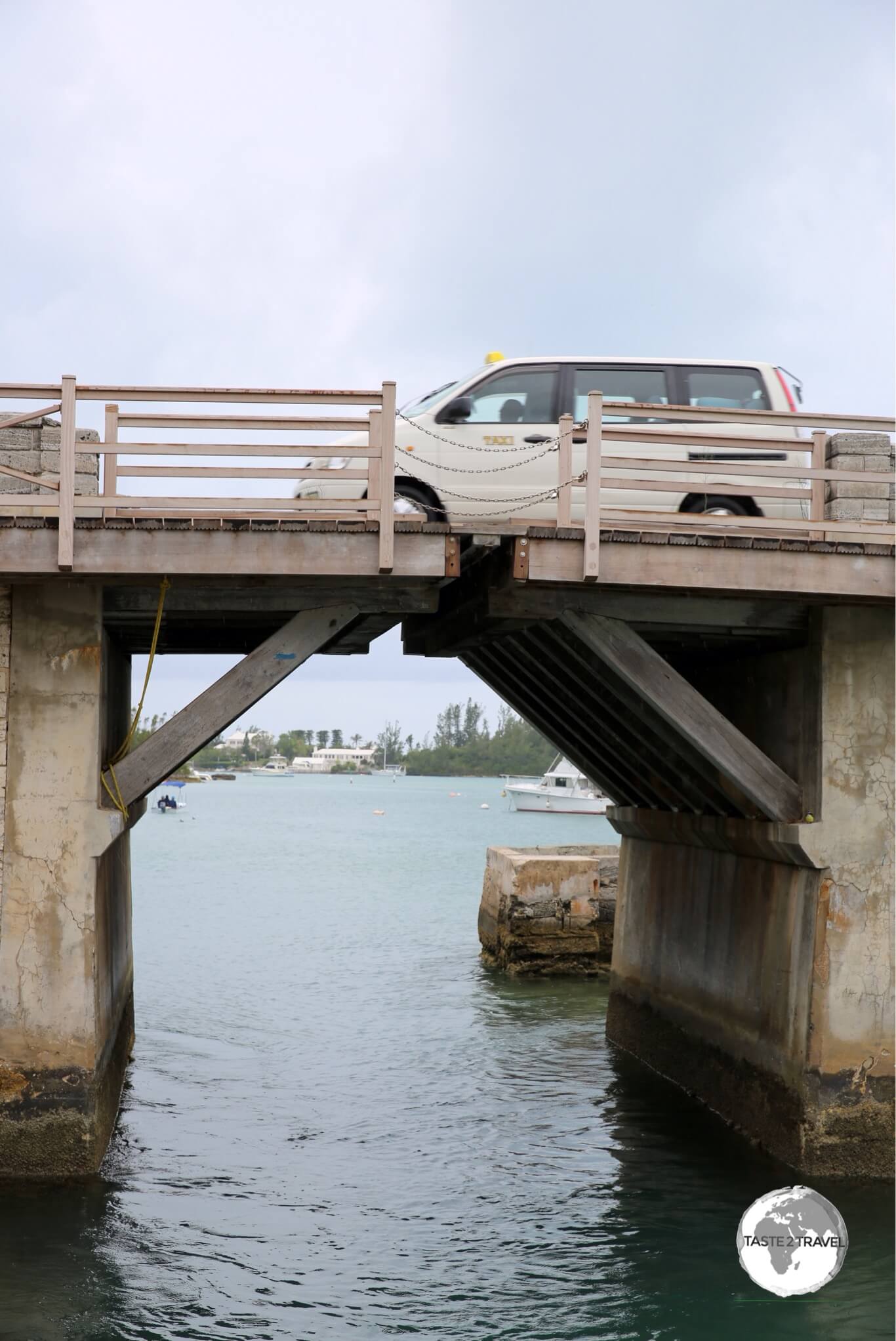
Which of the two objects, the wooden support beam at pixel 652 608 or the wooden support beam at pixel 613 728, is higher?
the wooden support beam at pixel 652 608

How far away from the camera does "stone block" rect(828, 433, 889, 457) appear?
10086mm

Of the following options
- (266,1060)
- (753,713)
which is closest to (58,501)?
(753,713)

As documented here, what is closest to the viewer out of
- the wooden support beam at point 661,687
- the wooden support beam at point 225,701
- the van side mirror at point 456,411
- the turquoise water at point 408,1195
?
the turquoise water at point 408,1195

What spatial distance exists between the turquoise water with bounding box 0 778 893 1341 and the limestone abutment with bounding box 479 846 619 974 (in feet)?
2.06

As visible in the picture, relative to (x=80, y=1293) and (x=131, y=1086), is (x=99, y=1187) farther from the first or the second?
(x=131, y=1086)

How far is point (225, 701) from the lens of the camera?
9.78m

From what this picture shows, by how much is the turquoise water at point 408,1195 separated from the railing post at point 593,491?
4.78 m

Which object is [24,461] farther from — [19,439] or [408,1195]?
[408,1195]

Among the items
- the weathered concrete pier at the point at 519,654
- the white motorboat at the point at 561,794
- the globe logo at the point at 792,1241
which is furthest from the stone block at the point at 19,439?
the white motorboat at the point at 561,794

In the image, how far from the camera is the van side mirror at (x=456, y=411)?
11484 millimetres

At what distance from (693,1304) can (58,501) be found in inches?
269

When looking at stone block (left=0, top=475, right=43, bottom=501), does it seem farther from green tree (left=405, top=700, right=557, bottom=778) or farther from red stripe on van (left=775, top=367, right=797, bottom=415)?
green tree (left=405, top=700, right=557, bottom=778)

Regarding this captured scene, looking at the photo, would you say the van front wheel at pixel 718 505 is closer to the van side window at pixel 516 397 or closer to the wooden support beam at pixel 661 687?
the van side window at pixel 516 397

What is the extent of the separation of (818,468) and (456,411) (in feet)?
10.6
